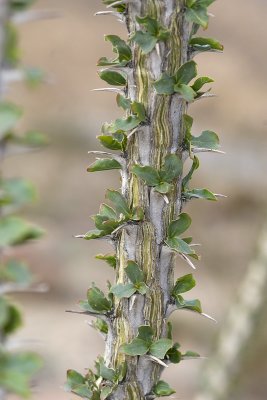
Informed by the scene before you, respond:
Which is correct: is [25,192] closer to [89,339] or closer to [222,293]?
[89,339]

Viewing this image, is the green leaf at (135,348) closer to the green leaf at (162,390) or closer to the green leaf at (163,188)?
the green leaf at (162,390)

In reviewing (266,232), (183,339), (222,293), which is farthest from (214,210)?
(266,232)

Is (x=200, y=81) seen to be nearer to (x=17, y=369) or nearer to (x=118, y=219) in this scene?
(x=118, y=219)

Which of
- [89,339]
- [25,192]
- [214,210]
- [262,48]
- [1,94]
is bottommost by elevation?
[89,339]

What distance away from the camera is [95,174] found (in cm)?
762

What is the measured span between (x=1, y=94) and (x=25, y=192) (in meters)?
0.14

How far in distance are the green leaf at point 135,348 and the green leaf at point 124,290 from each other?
0.18 ft

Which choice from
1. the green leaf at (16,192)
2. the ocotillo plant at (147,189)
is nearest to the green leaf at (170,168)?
the ocotillo plant at (147,189)

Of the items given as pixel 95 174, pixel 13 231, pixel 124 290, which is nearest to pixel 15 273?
pixel 13 231

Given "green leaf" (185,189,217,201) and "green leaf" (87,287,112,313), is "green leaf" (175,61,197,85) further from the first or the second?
"green leaf" (87,287,112,313)

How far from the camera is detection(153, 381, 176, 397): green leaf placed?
940 mm

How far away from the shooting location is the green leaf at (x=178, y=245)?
2.95ft

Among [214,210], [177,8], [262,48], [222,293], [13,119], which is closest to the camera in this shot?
[177,8]

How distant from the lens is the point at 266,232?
8.24ft
